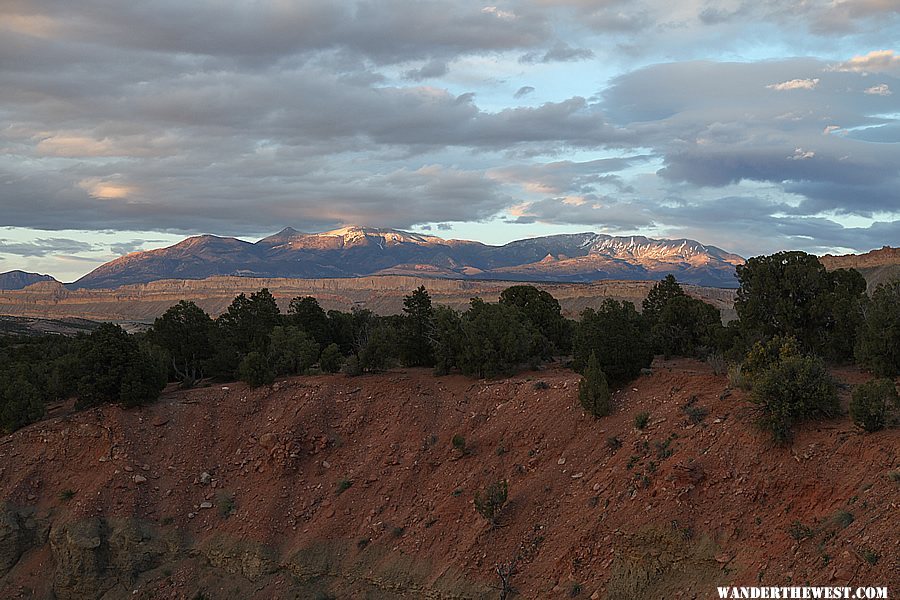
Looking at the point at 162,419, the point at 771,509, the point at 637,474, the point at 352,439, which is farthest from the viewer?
the point at 162,419

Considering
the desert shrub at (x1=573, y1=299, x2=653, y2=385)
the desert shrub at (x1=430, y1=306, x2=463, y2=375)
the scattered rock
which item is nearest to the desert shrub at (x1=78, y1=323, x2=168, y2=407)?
the scattered rock

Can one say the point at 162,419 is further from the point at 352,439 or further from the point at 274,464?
the point at 352,439

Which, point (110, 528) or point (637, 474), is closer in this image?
point (637, 474)

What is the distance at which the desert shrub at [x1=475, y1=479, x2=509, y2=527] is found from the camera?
2372 centimetres

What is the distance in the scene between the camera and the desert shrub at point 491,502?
23.7m

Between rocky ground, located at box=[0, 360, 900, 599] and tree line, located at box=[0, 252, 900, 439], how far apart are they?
43.6 inches

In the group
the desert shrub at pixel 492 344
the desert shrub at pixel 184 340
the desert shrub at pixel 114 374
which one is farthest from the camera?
the desert shrub at pixel 184 340

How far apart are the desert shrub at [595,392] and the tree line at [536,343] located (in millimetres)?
45

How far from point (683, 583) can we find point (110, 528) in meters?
23.0

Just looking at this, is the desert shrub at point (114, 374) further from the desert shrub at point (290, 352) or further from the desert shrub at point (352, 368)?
the desert shrub at point (352, 368)

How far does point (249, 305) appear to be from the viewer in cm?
4488

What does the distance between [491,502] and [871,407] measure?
12.0 m

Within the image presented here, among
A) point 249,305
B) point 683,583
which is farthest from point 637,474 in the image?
point 249,305

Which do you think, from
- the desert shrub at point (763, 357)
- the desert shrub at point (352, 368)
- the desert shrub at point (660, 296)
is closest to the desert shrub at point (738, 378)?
the desert shrub at point (763, 357)
